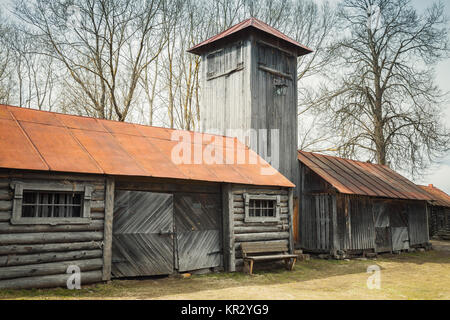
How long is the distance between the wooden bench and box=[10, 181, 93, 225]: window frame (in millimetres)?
5062

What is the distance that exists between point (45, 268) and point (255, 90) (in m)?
10.6

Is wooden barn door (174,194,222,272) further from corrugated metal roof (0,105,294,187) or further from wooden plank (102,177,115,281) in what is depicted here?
wooden plank (102,177,115,281)

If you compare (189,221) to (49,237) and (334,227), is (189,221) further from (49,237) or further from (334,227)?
(334,227)

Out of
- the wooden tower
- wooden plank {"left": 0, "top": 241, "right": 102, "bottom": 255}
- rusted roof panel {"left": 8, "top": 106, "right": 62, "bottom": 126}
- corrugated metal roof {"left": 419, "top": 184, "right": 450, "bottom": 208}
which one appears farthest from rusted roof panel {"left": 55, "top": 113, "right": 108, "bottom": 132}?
corrugated metal roof {"left": 419, "top": 184, "right": 450, "bottom": 208}

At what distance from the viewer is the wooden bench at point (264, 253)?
1194 centimetres

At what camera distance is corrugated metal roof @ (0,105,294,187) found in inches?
352

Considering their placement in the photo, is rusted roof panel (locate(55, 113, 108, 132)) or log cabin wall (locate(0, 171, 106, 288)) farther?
rusted roof panel (locate(55, 113, 108, 132))

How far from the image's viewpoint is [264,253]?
1281 cm

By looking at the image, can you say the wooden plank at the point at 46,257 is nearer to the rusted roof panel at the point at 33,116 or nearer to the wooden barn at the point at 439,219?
the rusted roof panel at the point at 33,116

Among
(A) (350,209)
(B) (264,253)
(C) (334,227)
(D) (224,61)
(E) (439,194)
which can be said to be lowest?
(B) (264,253)

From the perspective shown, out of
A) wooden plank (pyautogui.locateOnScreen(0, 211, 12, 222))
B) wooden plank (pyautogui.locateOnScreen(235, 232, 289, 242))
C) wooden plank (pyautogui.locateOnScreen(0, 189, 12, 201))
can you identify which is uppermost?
wooden plank (pyautogui.locateOnScreen(0, 189, 12, 201))

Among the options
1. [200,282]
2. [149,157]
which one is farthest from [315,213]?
[149,157]

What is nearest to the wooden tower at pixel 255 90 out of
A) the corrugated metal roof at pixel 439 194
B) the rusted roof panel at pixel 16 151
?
the rusted roof panel at pixel 16 151

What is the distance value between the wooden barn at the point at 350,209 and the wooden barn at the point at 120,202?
137 inches
